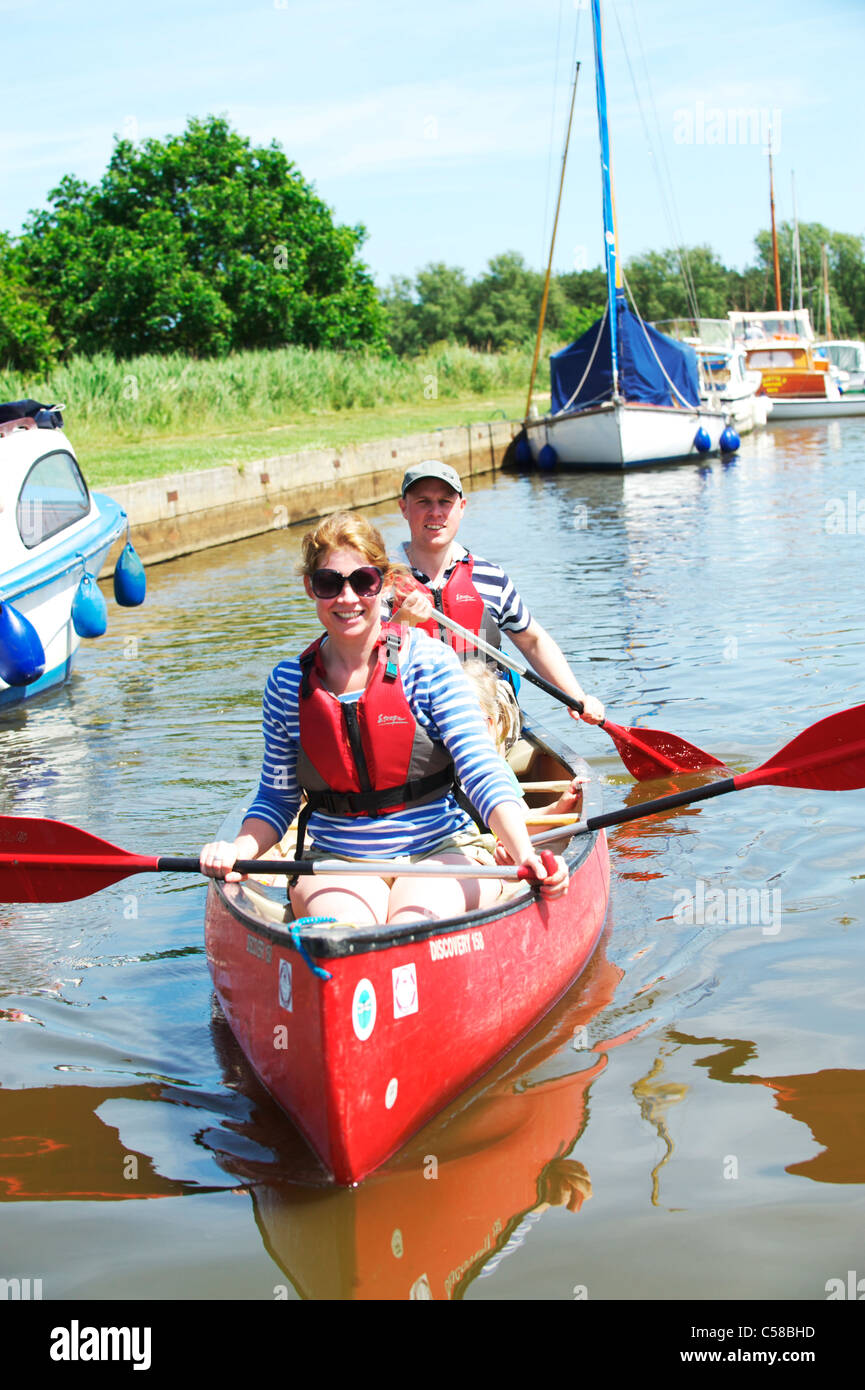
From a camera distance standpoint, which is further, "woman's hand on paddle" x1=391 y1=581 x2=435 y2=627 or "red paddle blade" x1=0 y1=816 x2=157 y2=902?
"woman's hand on paddle" x1=391 y1=581 x2=435 y2=627

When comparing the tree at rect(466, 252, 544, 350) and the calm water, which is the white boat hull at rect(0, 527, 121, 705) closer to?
the calm water

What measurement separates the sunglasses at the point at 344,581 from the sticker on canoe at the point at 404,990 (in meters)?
1.01

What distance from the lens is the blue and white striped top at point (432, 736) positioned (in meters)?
3.71

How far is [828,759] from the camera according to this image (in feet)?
14.3

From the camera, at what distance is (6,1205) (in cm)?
342

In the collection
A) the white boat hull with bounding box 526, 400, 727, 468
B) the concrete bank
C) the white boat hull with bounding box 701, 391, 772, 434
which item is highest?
the white boat hull with bounding box 701, 391, 772, 434

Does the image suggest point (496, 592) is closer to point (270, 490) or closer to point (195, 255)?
point (270, 490)

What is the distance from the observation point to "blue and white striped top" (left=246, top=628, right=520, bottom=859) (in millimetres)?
3705

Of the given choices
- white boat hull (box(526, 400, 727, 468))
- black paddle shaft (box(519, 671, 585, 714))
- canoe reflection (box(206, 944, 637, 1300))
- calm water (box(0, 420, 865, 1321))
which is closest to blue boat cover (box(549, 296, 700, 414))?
white boat hull (box(526, 400, 727, 468))

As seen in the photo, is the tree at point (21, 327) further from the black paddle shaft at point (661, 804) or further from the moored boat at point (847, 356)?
the black paddle shaft at point (661, 804)

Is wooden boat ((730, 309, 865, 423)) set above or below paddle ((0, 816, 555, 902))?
above

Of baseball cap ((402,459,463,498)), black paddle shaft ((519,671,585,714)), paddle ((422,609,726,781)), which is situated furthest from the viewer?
paddle ((422,609,726,781))
